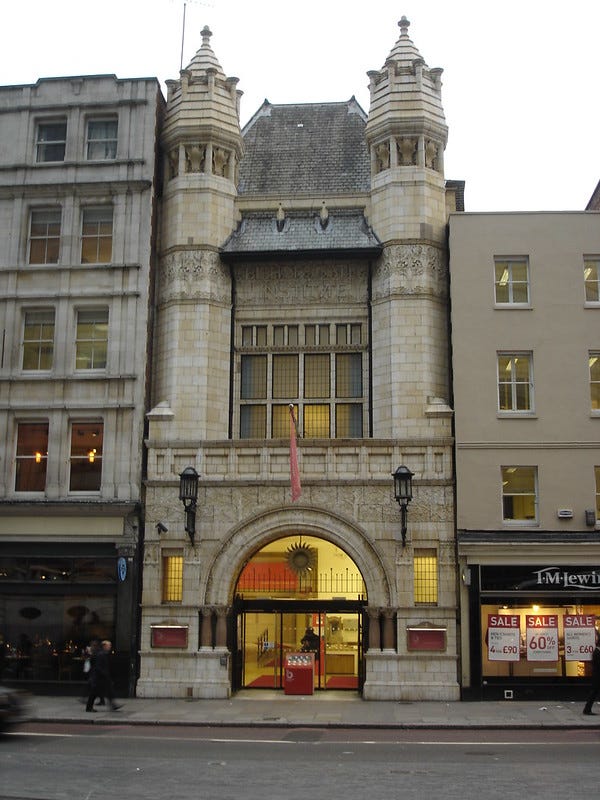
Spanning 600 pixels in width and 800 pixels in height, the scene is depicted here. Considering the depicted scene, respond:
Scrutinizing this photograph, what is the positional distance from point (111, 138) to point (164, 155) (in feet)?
5.78

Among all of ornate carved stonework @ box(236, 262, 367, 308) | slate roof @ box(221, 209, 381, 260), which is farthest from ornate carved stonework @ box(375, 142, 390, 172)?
ornate carved stonework @ box(236, 262, 367, 308)

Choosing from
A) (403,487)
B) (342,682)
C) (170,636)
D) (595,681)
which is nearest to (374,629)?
(342,682)

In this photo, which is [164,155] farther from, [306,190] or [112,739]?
[112,739]

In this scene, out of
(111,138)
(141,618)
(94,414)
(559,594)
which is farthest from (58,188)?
(559,594)

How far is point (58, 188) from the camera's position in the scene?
94.2 feet

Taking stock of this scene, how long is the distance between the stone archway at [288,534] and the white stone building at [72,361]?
252 centimetres

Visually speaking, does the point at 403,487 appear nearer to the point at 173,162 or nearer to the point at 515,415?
the point at 515,415

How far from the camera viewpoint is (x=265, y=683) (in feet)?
87.8

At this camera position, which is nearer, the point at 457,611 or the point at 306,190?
the point at 457,611

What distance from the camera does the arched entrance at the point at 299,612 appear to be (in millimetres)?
26609

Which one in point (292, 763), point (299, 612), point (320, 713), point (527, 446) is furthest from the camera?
point (299, 612)

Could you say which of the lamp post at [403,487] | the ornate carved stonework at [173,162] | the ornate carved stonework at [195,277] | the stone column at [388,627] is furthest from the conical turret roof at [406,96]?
the stone column at [388,627]

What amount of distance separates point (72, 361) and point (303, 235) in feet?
26.9

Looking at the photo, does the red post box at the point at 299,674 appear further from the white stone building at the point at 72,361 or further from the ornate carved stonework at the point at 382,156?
the ornate carved stonework at the point at 382,156
